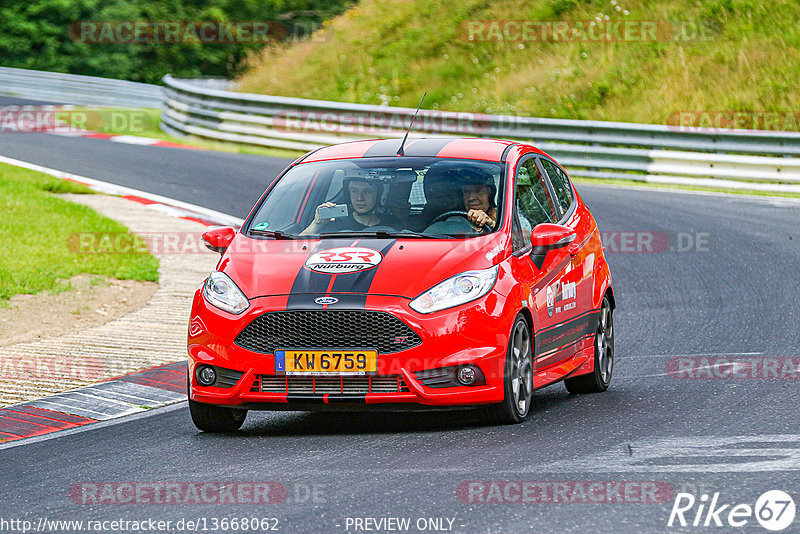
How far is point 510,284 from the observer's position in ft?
24.6

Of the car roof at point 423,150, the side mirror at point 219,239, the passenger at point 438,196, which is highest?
the car roof at point 423,150

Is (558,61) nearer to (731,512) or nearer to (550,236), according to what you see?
(550,236)

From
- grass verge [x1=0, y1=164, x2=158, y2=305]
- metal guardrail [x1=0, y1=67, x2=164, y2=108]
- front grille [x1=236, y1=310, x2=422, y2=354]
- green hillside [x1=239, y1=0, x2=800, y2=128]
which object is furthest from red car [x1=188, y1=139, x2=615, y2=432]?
metal guardrail [x1=0, y1=67, x2=164, y2=108]

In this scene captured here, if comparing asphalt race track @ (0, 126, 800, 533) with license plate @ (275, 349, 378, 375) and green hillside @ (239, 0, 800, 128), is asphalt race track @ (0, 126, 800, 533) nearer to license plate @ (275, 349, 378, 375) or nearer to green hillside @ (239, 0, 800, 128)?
license plate @ (275, 349, 378, 375)

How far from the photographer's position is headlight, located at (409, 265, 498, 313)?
717 cm

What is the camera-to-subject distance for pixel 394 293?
7168 millimetres

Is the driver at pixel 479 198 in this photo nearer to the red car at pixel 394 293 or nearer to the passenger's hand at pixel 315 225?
the red car at pixel 394 293

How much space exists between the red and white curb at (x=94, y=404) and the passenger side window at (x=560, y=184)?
120 inches

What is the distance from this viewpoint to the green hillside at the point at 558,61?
83.9ft

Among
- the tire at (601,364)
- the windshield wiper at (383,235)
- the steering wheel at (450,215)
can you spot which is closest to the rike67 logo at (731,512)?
the windshield wiper at (383,235)

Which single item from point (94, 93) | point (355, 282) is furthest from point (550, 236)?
point (94, 93)

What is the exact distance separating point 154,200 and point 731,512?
568 inches

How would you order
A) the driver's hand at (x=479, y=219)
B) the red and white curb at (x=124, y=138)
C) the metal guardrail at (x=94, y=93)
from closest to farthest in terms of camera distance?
the driver's hand at (x=479, y=219) → the red and white curb at (x=124, y=138) → the metal guardrail at (x=94, y=93)

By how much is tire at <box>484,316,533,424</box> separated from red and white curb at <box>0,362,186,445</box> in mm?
2617
